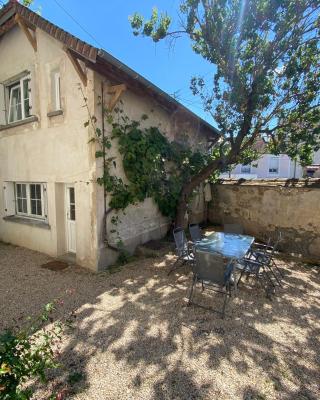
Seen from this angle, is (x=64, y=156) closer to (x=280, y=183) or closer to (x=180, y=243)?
(x=180, y=243)

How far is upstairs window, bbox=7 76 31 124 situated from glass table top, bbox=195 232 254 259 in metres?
6.40

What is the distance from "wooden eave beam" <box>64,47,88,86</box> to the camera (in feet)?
18.0

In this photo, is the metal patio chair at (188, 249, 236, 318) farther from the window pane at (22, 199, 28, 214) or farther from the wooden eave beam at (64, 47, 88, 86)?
the window pane at (22, 199, 28, 214)

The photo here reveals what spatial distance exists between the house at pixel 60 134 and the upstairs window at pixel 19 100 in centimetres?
3

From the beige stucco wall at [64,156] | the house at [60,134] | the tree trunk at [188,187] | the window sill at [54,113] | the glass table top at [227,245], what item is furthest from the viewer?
the tree trunk at [188,187]

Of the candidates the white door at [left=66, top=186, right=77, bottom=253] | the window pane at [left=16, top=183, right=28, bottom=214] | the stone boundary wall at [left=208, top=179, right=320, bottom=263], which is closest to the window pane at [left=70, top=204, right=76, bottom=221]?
the white door at [left=66, top=186, right=77, bottom=253]

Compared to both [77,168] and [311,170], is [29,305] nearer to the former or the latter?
[77,168]

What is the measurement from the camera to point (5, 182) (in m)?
8.27

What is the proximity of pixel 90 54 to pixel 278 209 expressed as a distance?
7059 millimetres

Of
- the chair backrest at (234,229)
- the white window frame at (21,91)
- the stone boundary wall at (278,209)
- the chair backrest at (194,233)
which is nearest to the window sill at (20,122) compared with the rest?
the white window frame at (21,91)

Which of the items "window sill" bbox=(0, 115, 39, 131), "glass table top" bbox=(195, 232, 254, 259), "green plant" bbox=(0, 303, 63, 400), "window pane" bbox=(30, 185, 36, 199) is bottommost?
"glass table top" bbox=(195, 232, 254, 259)

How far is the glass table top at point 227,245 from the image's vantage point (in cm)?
486

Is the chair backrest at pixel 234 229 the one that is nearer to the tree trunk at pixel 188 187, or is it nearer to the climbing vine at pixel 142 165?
the tree trunk at pixel 188 187

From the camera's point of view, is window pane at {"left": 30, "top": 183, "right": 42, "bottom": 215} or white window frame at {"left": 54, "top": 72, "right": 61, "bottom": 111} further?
window pane at {"left": 30, "top": 183, "right": 42, "bottom": 215}
